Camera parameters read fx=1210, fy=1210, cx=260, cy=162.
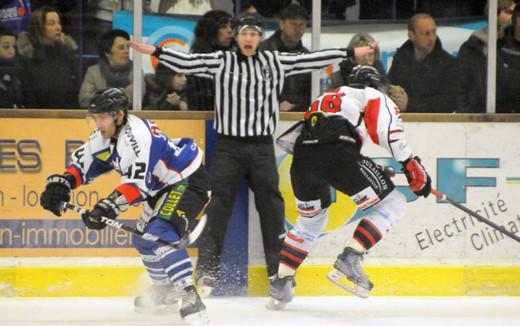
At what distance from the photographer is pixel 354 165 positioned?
217 inches

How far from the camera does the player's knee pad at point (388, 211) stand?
548 centimetres

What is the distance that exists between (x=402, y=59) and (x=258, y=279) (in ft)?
4.53

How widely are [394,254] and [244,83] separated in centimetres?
119

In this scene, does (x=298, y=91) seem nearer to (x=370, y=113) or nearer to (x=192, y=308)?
(x=370, y=113)

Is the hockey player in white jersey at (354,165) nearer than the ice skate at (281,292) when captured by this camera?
Yes

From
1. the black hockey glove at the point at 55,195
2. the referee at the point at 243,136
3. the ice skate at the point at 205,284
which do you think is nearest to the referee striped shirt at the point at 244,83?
the referee at the point at 243,136

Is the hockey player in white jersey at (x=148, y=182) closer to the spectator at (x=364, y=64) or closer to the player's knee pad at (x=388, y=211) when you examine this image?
the player's knee pad at (x=388, y=211)

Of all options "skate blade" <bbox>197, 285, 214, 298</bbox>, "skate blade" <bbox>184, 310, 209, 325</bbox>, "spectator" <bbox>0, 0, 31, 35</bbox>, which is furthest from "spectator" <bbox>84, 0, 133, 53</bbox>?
"skate blade" <bbox>184, 310, 209, 325</bbox>

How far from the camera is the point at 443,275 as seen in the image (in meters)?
6.28

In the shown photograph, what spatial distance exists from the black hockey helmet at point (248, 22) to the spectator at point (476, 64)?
1135mm

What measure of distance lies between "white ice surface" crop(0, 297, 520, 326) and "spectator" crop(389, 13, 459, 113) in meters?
1.04

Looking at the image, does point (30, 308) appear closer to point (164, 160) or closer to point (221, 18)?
point (164, 160)

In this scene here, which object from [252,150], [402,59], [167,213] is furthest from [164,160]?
[402,59]

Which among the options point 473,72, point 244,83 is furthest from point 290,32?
point 473,72
